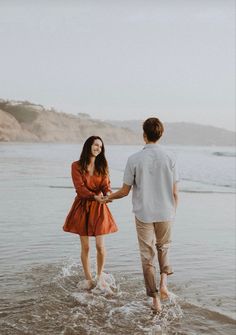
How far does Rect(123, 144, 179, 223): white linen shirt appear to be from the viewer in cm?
497

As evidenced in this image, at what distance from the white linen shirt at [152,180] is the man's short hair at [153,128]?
89 millimetres

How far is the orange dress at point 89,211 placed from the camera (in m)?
5.87

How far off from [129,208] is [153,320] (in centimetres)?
764

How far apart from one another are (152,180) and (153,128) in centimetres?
51

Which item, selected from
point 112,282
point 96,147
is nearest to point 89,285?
point 112,282

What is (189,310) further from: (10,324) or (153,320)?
(10,324)

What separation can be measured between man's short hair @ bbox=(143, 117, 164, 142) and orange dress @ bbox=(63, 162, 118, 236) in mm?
1094

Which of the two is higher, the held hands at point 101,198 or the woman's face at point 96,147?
the woman's face at point 96,147

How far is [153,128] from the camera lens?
499 centimetres

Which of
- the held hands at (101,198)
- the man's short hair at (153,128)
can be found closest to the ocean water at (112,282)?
the held hands at (101,198)

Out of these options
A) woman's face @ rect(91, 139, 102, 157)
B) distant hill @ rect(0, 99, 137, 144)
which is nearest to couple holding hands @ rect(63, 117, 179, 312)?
woman's face @ rect(91, 139, 102, 157)

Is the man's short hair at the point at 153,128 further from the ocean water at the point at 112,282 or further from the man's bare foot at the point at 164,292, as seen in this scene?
the ocean water at the point at 112,282

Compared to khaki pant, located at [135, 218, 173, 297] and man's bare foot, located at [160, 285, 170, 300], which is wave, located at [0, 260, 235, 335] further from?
khaki pant, located at [135, 218, 173, 297]

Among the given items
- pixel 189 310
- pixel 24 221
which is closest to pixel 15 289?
pixel 189 310
